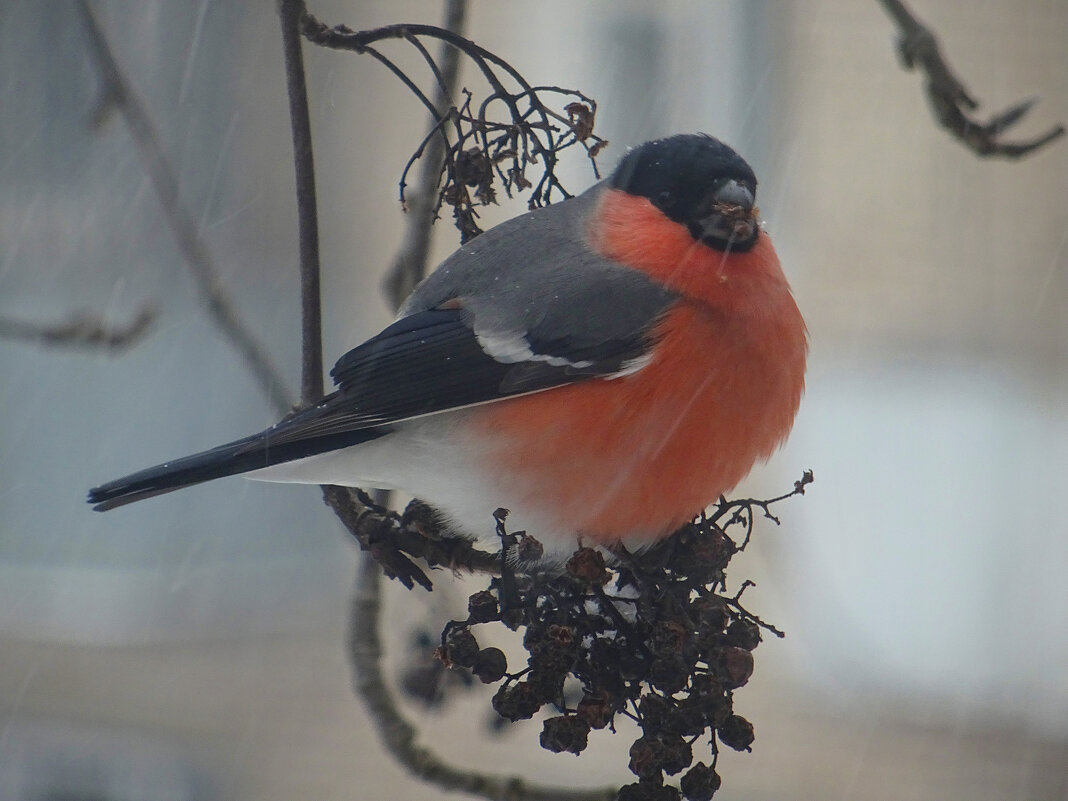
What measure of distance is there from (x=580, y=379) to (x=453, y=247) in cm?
263

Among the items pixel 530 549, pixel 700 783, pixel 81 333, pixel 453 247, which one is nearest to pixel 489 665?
pixel 530 549

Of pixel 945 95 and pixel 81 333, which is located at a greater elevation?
pixel 945 95

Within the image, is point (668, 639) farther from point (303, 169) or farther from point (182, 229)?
point (182, 229)

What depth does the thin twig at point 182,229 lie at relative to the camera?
1574 mm

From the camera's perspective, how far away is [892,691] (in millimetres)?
4039

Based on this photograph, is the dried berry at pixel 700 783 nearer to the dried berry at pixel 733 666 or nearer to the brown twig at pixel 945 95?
the dried berry at pixel 733 666

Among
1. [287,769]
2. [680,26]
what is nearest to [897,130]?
[680,26]

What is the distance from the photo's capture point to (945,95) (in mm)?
1411

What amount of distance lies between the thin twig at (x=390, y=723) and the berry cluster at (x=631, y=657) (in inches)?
14.5

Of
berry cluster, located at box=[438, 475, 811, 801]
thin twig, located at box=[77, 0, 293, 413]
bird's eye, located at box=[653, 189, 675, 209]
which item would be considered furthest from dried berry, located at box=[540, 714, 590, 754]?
bird's eye, located at box=[653, 189, 675, 209]

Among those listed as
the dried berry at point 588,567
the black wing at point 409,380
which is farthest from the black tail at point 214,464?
the dried berry at point 588,567

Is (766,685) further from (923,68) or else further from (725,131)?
(923,68)

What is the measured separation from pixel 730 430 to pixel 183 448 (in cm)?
298

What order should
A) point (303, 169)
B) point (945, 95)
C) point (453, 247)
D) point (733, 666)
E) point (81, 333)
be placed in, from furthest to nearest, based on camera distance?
point (453, 247) → point (81, 333) → point (945, 95) → point (303, 169) → point (733, 666)
